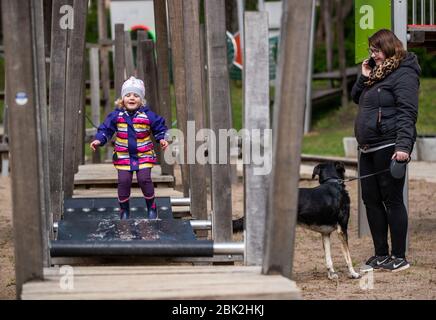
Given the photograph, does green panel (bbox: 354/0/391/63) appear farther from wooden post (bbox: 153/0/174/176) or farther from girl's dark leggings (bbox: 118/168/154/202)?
girl's dark leggings (bbox: 118/168/154/202)

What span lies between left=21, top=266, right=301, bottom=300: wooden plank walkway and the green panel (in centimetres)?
425

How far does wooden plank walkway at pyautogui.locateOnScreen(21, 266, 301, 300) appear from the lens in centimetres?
498

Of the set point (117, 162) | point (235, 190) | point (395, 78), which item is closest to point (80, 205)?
point (117, 162)

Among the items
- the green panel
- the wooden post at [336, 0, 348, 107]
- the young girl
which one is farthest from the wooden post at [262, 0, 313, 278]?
the wooden post at [336, 0, 348, 107]

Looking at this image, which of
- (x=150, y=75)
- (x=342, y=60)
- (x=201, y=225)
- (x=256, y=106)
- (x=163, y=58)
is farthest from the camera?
(x=342, y=60)

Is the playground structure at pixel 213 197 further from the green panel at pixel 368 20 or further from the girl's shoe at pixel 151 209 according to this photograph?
the green panel at pixel 368 20

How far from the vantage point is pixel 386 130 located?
299 inches

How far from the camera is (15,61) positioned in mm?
5141

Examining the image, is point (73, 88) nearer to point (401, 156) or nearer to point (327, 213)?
point (327, 213)

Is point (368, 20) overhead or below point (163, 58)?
overhead

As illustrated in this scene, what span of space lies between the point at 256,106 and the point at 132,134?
2609 millimetres

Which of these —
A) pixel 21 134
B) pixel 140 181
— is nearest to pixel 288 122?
pixel 21 134

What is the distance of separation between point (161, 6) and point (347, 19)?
2584 cm
